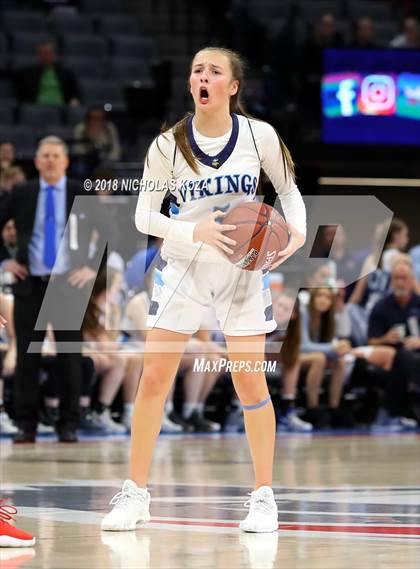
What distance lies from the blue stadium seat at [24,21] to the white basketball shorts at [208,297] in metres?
11.4

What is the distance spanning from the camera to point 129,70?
53.1 feet

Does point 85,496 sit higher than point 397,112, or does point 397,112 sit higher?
point 397,112

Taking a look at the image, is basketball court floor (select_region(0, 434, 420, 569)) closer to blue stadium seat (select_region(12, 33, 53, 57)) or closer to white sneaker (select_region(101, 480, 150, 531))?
white sneaker (select_region(101, 480, 150, 531))

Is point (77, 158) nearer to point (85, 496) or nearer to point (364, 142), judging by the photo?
point (364, 142)

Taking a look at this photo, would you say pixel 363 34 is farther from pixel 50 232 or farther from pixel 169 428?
pixel 50 232

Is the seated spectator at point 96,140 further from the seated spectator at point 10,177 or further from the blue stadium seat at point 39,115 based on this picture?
the seated spectator at point 10,177

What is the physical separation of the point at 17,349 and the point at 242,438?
188cm

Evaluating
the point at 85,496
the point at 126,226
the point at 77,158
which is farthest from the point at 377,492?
the point at 77,158

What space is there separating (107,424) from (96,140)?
3.81 metres

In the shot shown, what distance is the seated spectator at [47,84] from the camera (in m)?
14.8

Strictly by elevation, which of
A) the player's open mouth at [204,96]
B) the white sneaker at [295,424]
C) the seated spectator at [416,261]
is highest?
the seated spectator at [416,261]

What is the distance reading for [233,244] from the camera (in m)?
5.11

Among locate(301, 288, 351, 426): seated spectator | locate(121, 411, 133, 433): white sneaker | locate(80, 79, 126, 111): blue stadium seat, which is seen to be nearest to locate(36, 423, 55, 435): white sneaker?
locate(121, 411, 133, 433): white sneaker

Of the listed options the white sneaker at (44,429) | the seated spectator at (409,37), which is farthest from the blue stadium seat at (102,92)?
the white sneaker at (44,429)
